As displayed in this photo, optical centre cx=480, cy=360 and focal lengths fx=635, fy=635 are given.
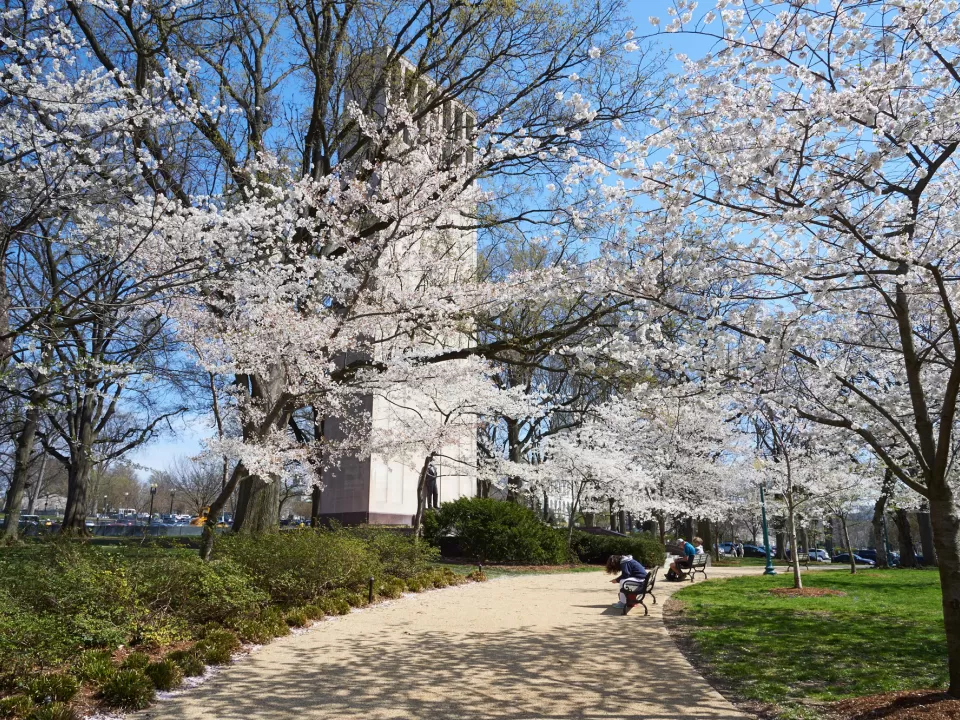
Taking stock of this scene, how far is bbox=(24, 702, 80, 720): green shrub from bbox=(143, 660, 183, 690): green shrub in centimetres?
92

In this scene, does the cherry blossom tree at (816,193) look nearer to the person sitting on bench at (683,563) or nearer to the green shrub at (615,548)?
the person sitting on bench at (683,563)

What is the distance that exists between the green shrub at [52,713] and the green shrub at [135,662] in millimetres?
966

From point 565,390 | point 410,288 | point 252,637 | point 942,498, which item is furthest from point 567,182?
point 565,390

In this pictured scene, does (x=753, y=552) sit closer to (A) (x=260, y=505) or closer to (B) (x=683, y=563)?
(B) (x=683, y=563)

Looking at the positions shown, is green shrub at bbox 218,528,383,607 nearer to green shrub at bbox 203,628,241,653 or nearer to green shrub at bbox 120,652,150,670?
green shrub at bbox 203,628,241,653

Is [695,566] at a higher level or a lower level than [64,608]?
lower

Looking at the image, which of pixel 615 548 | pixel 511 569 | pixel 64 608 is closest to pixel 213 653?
pixel 64 608

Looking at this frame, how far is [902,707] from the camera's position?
16.6ft

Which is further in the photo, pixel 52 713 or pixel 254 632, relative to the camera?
pixel 254 632

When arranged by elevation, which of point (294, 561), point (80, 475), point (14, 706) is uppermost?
point (80, 475)

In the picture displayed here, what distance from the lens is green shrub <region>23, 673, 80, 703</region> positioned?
15.9 ft

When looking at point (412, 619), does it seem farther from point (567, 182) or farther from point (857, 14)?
point (857, 14)

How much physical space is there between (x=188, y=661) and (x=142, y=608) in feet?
3.67

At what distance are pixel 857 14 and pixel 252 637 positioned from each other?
8542mm
